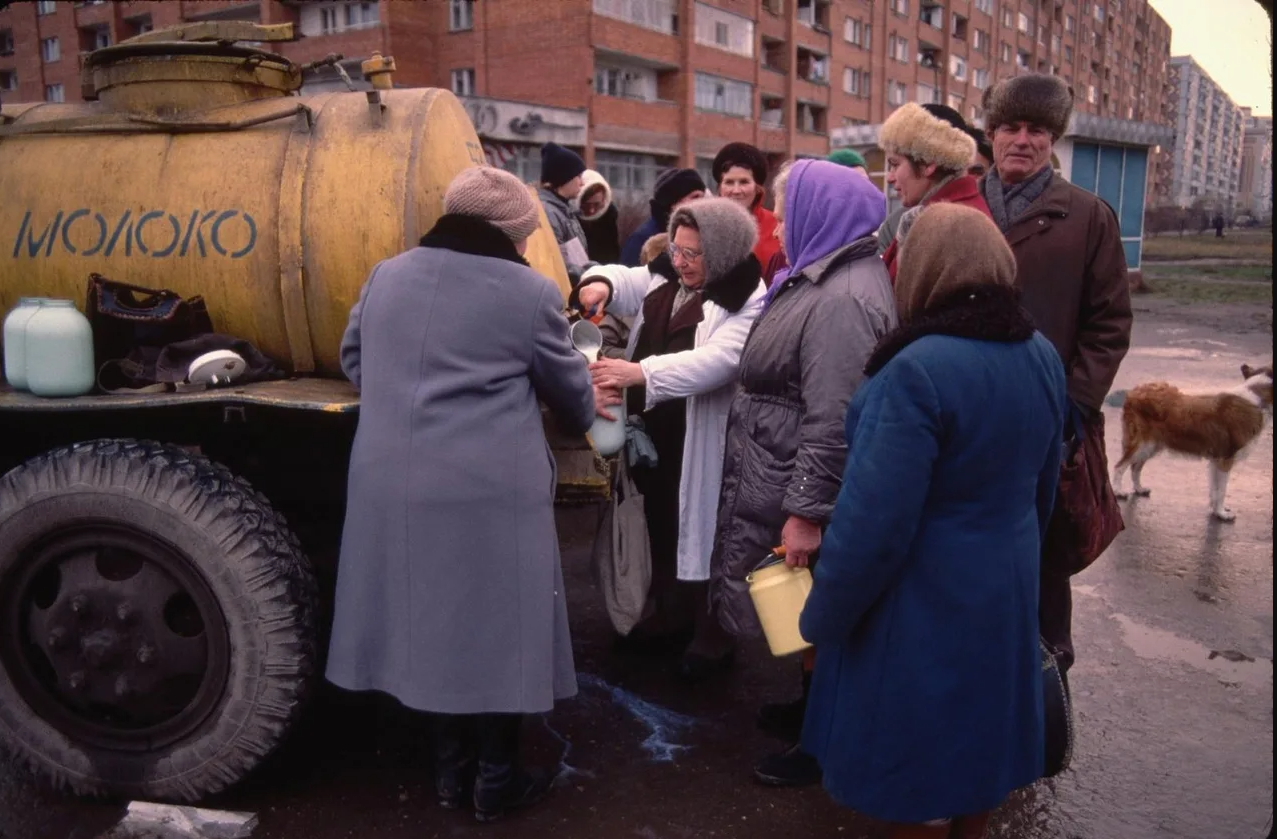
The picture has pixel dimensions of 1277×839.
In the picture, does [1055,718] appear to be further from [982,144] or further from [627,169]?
[627,169]

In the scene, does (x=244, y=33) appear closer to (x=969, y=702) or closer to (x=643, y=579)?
(x=643, y=579)

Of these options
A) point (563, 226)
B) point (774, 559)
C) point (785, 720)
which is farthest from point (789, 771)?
point (563, 226)

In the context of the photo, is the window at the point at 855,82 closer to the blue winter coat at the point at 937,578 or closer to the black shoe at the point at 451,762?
the black shoe at the point at 451,762

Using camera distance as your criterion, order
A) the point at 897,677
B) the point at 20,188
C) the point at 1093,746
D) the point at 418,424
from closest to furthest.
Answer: the point at 897,677 < the point at 418,424 < the point at 20,188 < the point at 1093,746

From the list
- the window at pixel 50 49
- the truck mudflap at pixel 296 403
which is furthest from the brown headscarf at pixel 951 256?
the window at pixel 50 49

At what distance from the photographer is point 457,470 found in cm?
256

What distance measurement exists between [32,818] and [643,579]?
2062 mm

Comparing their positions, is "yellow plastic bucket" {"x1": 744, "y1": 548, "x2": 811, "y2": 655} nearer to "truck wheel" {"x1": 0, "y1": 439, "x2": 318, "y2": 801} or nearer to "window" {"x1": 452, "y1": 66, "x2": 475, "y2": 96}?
"truck wheel" {"x1": 0, "y1": 439, "x2": 318, "y2": 801}

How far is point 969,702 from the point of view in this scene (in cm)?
210

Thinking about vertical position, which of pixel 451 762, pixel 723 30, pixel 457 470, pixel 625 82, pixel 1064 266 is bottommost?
pixel 451 762

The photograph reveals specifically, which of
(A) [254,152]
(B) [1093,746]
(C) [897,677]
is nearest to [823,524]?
(C) [897,677]

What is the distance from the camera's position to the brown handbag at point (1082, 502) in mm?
3045

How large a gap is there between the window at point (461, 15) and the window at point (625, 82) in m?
4.88

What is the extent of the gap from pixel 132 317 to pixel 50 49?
47148 mm
